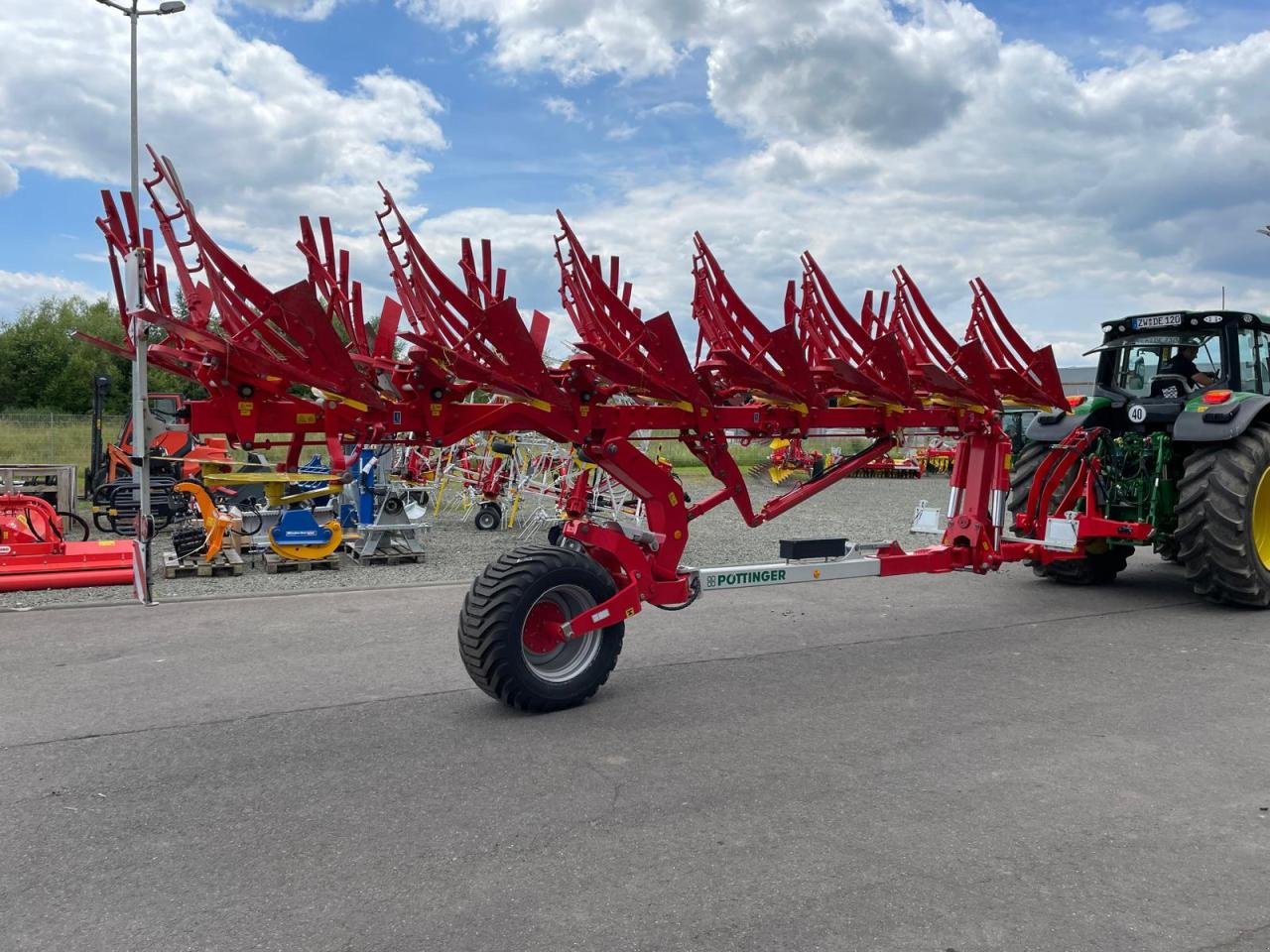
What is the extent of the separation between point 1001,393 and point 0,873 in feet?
23.3

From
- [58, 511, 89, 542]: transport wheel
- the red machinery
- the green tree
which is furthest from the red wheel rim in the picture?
the green tree

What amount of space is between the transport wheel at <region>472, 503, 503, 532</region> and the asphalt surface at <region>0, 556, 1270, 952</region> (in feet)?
27.9

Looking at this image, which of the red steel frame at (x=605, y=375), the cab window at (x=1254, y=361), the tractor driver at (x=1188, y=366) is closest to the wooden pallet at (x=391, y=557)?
the red steel frame at (x=605, y=375)

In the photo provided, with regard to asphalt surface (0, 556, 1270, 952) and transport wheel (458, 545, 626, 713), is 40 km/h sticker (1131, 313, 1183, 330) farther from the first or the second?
transport wheel (458, 545, 626, 713)

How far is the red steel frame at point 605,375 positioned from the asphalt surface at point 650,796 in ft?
3.38

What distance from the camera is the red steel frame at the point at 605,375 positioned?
4.91m

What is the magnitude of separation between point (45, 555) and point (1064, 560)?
1008cm

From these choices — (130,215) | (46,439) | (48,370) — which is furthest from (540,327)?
(48,370)

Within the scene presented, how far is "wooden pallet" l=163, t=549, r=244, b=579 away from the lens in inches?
431

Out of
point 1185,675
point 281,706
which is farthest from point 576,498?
→ point 1185,675

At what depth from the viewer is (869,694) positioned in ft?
20.2

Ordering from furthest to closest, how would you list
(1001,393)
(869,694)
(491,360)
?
(1001,393), (869,694), (491,360)

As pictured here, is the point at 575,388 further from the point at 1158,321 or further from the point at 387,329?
the point at 1158,321

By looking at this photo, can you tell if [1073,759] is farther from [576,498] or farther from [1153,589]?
[1153,589]
